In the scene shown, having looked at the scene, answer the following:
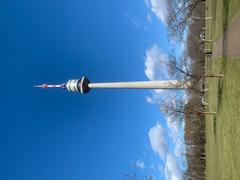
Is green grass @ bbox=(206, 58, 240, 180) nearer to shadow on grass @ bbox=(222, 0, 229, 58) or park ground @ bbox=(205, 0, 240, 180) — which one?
park ground @ bbox=(205, 0, 240, 180)

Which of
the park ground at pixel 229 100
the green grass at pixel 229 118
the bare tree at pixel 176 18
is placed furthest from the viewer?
the bare tree at pixel 176 18

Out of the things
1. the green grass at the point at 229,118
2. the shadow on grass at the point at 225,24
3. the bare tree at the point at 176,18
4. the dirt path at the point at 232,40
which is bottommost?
the green grass at the point at 229,118

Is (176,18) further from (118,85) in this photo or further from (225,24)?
(118,85)

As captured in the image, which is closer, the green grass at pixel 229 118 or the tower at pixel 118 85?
the green grass at pixel 229 118

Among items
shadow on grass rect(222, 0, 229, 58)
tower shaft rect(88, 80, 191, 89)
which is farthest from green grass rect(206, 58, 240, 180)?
tower shaft rect(88, 80, 191, 89)

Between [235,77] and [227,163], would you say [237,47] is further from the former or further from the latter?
[227,163]

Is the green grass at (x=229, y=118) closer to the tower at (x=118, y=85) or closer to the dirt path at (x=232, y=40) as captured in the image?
the dirt path at (x=232, y=40)

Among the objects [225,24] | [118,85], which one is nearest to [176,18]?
[225,24]

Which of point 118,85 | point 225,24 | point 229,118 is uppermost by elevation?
point 118,85

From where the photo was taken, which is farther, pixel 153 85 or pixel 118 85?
pixel 118 85

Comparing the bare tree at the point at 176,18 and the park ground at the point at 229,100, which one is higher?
the bare tree at the point at 176,18

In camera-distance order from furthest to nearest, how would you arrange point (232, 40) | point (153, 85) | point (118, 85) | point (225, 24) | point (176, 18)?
point (118, 85) < point (153, 85) < point (176, 18) < point (225, 24) < point (232, 40)

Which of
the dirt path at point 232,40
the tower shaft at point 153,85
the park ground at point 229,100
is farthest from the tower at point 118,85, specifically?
the dirt path at point 232,40

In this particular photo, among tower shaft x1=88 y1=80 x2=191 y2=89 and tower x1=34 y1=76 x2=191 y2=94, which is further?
tower x1=34 y1=76 x2=191 y2=94
